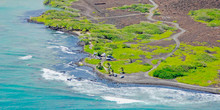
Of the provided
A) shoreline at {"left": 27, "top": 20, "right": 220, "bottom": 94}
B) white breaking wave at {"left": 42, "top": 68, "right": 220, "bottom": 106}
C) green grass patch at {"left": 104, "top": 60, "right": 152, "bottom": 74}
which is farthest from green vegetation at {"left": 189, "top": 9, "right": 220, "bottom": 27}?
white breaking wave at {"left": 42, "top": 68, "right": 220, "bottom": 106}

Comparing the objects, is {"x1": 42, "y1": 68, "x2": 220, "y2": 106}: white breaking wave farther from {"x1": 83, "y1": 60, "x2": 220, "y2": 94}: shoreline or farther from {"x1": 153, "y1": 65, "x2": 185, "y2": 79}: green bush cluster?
{"x1": 153, "y1": 65, "x2": 185, "y2": 79}: green bush cluster

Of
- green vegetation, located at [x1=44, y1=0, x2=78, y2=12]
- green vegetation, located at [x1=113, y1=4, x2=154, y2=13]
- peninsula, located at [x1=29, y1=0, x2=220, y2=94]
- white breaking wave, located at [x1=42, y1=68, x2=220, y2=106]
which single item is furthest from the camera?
green vegetation, located at [x1=44, y1=0, x2=78, y2=12]

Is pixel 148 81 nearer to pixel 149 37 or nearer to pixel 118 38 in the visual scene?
pixel 118 38

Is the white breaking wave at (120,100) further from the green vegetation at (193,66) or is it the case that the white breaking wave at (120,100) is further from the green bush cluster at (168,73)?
the green vegetation at (193,66)

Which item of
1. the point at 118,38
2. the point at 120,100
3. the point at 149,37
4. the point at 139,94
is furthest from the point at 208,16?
the point at 120,100

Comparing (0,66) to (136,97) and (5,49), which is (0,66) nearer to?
(5,49)

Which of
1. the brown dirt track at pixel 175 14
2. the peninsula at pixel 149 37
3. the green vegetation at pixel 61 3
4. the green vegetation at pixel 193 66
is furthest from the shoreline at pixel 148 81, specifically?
the green vegetation at pixel 61 3
